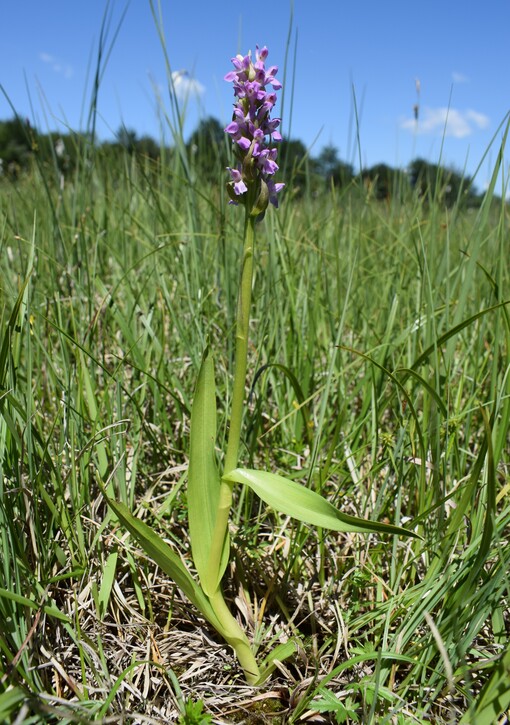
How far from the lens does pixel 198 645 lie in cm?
132

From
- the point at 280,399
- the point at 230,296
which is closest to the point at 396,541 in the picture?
the point at 280,399

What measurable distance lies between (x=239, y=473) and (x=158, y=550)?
0.21 m

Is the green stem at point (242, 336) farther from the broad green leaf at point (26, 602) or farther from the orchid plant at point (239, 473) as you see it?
the broad green leaf at point (26, 602)

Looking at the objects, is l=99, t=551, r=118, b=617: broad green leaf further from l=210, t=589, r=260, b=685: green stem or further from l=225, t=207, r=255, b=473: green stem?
l=225, t=207, r=255, b=473: green stem

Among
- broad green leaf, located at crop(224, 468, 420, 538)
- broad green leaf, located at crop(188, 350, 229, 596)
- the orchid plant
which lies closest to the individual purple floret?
the orchid plant

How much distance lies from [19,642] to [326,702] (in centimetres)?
59

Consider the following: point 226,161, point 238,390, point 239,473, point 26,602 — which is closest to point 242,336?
point 238,390

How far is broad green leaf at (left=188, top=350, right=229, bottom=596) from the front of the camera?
1.16 metres

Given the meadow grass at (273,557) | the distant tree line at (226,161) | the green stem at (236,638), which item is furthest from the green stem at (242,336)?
the distant tree line at (226,161)

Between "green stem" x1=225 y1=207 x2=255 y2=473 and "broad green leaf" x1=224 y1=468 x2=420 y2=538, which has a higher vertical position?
"green stem" x1=225 y1=207 x2=255 y2=473

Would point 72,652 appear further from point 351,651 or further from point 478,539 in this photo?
point 478,539

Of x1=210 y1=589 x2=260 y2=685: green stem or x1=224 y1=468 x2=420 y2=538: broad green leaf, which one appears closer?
x1=224 y1=468 x2=420 y2=538: broad green leaf

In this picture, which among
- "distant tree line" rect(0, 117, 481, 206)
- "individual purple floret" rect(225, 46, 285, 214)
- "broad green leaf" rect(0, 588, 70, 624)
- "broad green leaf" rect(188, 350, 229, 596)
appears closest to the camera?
"broad green leaf" rect(0, 588, 70, 624)

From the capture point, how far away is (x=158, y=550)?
3.43ft
